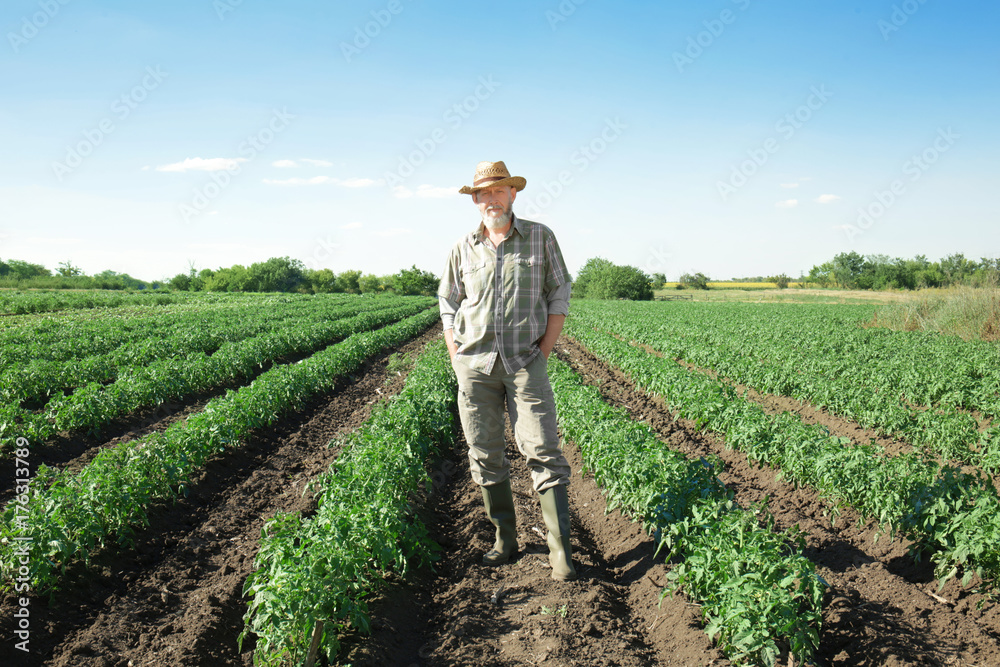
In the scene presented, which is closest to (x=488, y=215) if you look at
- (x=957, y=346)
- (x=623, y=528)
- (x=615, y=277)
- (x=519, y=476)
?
(x=623, y=528)

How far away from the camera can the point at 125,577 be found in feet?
14.0

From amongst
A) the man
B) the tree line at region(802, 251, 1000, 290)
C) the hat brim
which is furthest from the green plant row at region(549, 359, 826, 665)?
the tree line at region(802, 251, 1000, 290)

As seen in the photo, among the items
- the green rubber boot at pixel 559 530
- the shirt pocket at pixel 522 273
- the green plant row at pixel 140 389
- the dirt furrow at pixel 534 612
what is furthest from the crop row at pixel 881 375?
the green plant row at pixel 140 389

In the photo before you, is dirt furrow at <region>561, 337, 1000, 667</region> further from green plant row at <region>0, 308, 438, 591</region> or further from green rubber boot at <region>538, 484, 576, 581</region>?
green plant row at <region>0, 308, 438, 591</region>

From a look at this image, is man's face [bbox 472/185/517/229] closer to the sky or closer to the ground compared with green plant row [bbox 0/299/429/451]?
closer to the sky

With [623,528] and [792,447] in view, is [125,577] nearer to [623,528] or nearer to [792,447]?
[623,528]

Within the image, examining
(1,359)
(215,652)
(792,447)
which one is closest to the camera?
(215,652)

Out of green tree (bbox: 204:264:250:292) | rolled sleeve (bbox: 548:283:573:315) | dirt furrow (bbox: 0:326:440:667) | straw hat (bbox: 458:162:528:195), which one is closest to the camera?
dirt furrow (bbox: 0:326:440:667)

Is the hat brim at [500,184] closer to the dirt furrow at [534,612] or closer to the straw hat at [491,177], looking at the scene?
the straw hat at [491,177]

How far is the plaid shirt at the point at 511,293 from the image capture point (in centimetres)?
395

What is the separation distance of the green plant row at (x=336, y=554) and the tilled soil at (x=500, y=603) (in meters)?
0.30

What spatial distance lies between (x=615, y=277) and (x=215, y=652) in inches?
2899

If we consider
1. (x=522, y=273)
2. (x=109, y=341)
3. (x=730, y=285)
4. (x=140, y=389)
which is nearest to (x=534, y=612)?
(x=522, y=273)

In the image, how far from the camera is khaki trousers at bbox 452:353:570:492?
3.98m
